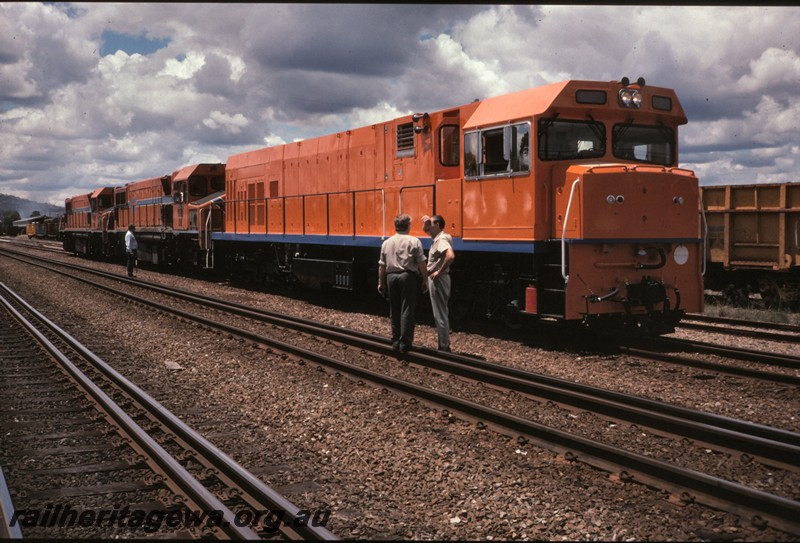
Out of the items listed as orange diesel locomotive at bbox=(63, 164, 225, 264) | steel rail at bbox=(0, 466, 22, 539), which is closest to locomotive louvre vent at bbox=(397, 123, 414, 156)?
steel rail at bbox=(0, 466, 22, 539)

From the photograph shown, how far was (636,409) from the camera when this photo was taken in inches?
259

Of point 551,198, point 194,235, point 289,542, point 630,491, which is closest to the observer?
point 289,542

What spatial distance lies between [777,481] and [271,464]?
3837 millimetres

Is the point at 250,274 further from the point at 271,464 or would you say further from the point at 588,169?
the point at 271,464

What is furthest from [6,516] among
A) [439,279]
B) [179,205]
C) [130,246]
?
[179,205]

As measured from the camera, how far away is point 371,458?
19.3 ft

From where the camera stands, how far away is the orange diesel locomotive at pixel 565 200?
9898 millimetres

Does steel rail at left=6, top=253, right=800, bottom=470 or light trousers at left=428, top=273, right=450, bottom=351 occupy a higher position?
light trousers at left=428, top=273, right=450, bottom=351

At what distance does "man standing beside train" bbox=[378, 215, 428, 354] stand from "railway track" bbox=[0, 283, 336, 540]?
3.63 m

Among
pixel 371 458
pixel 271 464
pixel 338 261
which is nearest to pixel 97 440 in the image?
pixel 271 464

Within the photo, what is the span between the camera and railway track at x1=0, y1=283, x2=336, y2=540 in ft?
14.6

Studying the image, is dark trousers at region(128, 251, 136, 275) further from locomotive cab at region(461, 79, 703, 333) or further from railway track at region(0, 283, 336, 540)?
locomotive cab at region(461, 79, 703, 333)

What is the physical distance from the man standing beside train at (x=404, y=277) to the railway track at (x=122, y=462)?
143 inches

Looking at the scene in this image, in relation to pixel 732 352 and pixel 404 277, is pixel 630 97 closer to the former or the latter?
pixel 732 352
